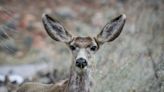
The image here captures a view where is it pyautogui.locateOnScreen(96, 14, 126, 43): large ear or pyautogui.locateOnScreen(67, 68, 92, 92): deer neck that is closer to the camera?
pyautogui.locateOnScreen(67, 68, 92, 92): deer neck

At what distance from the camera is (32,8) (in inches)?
1113

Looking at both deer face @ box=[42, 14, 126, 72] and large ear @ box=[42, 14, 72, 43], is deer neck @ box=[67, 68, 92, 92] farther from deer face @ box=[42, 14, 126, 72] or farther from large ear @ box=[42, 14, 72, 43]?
large ear @ box=[42, 14, 72, 43]

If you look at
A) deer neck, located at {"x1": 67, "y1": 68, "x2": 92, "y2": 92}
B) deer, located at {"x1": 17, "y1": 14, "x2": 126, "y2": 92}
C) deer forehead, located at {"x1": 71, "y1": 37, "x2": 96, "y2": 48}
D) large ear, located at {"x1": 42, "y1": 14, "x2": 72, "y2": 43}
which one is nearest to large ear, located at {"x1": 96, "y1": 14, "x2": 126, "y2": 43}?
deer, located at {"x1": 17, "y1": 14, "x2": 126, "y2": 92}

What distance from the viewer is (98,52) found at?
538 inches

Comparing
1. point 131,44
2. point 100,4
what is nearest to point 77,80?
point 131,44

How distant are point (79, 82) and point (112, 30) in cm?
90

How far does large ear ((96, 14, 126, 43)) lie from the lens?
10891 millimetres

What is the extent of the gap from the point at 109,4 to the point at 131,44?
999 cm

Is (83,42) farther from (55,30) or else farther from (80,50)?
(55,30)

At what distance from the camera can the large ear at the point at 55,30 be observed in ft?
35.9

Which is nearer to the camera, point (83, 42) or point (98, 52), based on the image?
point (83, 42)

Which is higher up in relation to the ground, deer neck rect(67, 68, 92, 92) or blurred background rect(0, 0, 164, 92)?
blurred background rect(0, 0, 164, 92)

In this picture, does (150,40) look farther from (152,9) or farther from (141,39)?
(152,9)

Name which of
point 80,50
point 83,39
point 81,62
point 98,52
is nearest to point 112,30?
point 83,39
